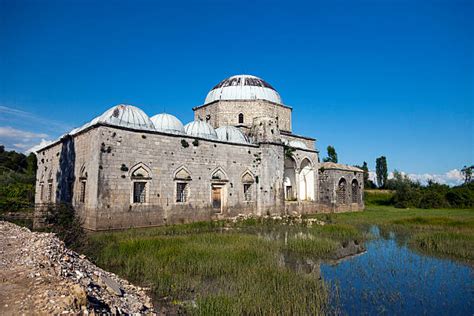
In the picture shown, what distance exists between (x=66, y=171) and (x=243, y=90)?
13.5m

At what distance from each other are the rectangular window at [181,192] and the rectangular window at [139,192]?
→ 1.90 m

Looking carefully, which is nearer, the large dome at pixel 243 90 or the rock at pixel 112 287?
the rock at pixel 112 287

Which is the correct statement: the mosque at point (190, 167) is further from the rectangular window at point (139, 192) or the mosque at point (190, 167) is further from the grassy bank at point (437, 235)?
the grassy bank at point (437, 235)

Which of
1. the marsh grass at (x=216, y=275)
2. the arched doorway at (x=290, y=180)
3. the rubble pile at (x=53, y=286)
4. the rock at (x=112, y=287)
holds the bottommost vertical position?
the marsh grass at (x=216, y=275)

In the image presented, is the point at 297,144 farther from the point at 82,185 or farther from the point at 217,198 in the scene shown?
the point at 82,185

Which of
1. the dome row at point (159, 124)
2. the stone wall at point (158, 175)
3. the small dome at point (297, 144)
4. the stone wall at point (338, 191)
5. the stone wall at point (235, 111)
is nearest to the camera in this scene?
the stone wall at point (158, 175)

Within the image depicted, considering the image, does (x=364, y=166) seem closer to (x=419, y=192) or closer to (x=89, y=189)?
(x=419, y=192)

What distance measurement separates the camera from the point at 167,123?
17.7 meters

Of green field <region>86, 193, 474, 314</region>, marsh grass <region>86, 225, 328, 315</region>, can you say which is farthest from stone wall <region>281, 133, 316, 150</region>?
marsh grass <region>86, 225, 328, 315</region>

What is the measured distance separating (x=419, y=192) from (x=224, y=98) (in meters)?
22.6

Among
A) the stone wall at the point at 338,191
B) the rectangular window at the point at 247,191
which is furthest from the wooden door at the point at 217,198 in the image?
the stone wall at the point at 338,191

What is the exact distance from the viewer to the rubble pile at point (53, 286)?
151 inches

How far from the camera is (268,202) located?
1984cm

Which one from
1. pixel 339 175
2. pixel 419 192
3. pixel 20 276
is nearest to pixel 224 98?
pixel 339 175
